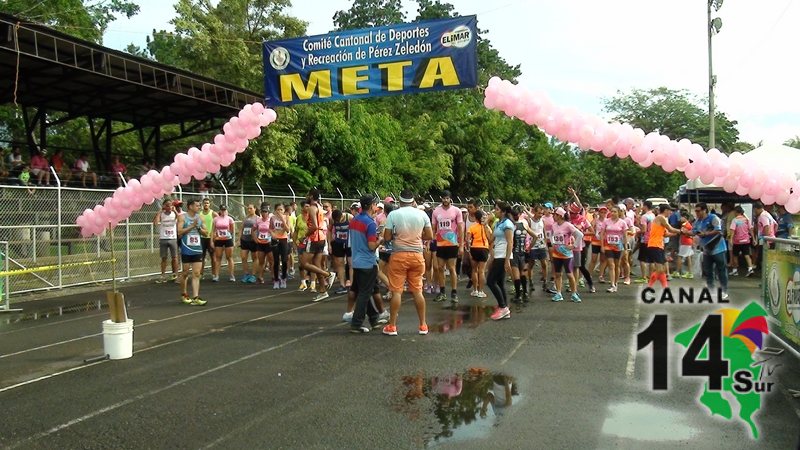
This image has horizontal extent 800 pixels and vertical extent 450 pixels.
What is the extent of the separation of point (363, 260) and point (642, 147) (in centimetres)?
386

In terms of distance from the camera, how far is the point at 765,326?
296 inches

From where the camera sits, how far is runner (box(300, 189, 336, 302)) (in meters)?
11.9

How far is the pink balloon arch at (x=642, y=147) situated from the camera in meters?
7.90

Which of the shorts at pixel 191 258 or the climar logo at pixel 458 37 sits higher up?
the climar logo at pixel 458 37

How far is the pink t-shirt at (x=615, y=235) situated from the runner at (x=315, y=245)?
19.5ft

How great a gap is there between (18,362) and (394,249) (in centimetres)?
460

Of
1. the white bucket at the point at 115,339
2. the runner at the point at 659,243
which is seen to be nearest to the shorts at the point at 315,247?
the white bucket at the point at 115,339

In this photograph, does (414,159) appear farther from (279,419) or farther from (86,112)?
(279,419)

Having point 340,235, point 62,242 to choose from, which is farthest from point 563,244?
point 62,242

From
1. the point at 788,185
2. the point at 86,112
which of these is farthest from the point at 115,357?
the point at 86,112

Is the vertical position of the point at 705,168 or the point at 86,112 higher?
the point at 86,112

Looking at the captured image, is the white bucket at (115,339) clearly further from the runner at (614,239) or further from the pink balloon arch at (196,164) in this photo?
the runner at (614,239)

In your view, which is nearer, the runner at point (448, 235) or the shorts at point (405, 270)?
the shorts at point (405, 270)

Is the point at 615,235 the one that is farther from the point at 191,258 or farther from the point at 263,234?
the point at 191,258
